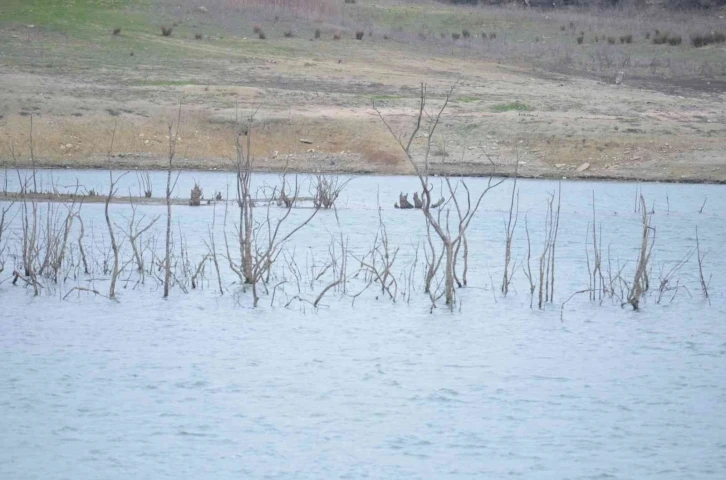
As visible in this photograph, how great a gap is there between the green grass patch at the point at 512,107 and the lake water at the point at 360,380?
11298 mm

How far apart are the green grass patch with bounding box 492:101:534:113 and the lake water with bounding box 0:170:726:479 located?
37.1 feet

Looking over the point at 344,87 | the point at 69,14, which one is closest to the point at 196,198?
the point at 344,87

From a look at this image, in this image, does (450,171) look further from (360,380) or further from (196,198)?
(360,380)

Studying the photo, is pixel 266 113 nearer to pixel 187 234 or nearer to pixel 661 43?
pixel 187 234

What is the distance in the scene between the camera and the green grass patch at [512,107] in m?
25.9

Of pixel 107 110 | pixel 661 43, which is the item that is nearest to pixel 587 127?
pixel 107 110

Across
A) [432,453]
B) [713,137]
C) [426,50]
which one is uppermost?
[426,50]

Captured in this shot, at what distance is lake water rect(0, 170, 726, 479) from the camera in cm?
757

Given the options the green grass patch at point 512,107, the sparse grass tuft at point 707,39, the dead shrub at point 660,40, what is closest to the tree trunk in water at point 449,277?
the green grass patch at point 512,107

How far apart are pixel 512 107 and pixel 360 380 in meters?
17.6

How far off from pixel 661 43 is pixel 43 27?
18180mm

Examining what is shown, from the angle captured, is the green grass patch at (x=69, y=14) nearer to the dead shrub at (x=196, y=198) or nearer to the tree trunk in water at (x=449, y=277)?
the dead shrub at (x=196, y=198)

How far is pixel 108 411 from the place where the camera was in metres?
8.40

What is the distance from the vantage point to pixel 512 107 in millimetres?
26188
